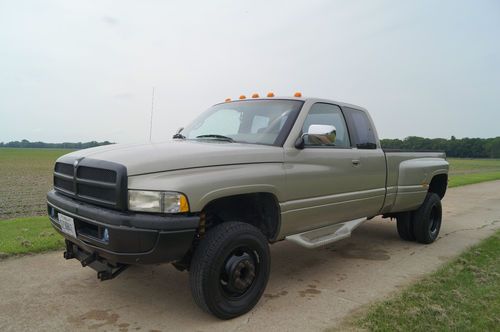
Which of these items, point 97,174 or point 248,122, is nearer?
point 97,174

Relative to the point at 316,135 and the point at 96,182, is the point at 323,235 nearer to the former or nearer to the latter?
the point at 316,135

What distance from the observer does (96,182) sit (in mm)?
3004

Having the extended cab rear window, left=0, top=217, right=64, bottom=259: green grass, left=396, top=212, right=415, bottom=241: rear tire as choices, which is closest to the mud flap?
left=0, top=217, right=64, bottom=259: green grass

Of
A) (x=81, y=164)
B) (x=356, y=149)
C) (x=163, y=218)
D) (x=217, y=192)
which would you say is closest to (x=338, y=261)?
(x=356, y=149)

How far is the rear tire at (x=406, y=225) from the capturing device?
237 inches

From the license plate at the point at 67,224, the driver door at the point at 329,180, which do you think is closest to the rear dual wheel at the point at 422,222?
the driver door at the point at 329,180

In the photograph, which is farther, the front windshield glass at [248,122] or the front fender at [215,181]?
the front windshield glass at [248,122]

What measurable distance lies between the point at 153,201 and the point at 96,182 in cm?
55

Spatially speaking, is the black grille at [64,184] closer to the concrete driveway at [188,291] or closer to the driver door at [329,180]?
the concrete driveway at [188,291]

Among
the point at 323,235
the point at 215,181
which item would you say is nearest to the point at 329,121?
the point at 323,235

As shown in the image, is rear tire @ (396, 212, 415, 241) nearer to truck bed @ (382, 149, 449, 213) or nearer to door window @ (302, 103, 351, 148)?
truck bed @ (382, 149, 449, 213)

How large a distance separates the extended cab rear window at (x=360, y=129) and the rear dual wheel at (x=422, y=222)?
164cm

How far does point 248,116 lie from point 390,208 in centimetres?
248

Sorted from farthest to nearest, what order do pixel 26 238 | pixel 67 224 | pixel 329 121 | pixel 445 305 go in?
1. pixel 26 238
2. pixel 329 121
3. pixel 445 305
4. pixel 67 224
